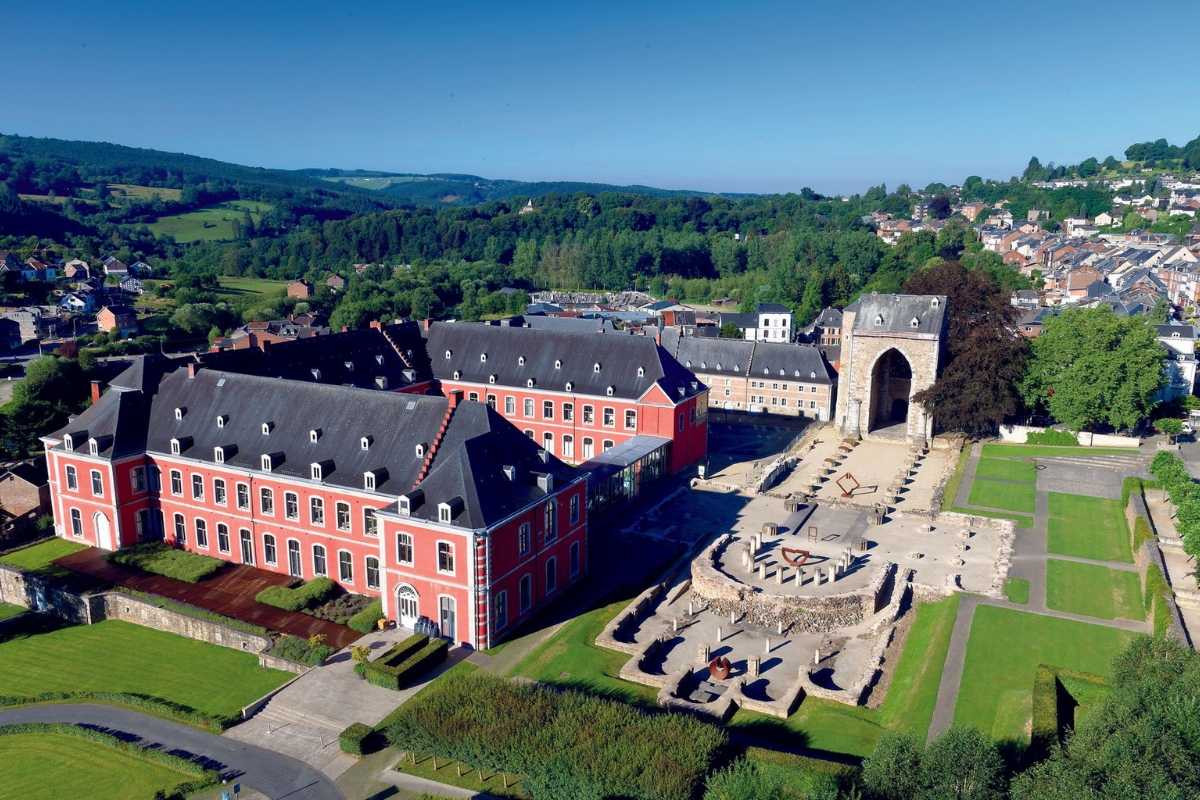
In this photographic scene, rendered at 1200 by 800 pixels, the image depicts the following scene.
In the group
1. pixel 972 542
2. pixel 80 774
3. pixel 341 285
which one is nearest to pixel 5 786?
pixel 80 774

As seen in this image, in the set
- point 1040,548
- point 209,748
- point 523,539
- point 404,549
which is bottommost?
point 209,748

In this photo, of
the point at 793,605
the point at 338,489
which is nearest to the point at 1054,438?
the point at 793,605

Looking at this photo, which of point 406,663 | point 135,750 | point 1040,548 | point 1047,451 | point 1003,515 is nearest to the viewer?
point 135,750

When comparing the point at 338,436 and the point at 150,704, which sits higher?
the point at 338,436

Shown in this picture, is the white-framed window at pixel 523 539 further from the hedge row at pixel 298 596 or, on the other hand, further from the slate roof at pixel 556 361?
the slate roof at pixel 556 361

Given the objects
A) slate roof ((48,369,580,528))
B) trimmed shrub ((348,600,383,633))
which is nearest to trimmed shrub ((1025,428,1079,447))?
slate roof ((48,369,580,528))

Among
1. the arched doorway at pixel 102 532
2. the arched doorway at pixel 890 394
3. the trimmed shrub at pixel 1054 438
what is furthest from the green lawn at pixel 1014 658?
the arched doorway at pixel 102 532

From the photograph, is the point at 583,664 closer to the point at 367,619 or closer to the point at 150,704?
the point at 367,619

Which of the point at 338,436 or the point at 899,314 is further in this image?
the point at 899,314
